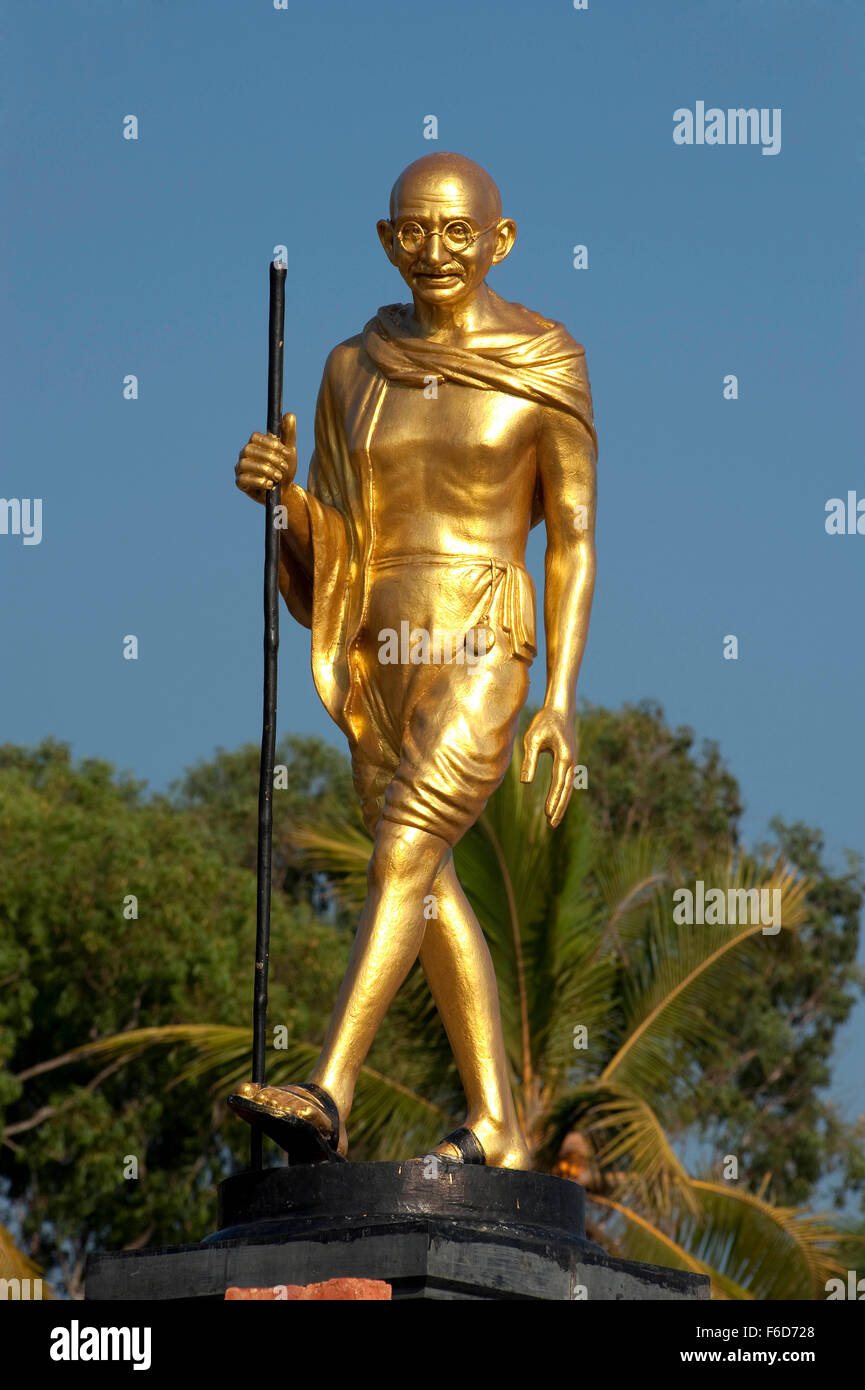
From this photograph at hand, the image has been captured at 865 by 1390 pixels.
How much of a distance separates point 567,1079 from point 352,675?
9264 millimetres

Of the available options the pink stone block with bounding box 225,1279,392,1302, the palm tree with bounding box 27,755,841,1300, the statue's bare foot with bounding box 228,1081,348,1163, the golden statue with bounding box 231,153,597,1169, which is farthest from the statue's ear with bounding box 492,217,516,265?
the palm tree with bounding box 27,755,841,1300

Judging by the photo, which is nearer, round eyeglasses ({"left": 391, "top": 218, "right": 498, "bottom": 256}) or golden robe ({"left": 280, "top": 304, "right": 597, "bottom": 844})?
golden robe ({"left": 280, "top": 304, "right": 597, "bottom": 844})

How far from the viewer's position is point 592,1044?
54.0 ft

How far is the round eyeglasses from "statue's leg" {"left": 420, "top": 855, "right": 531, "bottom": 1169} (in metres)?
2.10

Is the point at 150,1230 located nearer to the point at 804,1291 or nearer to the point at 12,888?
the point at 12,888

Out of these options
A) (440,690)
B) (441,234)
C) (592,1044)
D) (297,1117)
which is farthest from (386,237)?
(592,1044)

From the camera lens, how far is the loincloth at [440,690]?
7.04 meters

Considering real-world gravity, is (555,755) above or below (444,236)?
below

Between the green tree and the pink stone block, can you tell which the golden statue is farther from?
the green tree

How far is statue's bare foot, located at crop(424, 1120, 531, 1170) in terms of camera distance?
22.8 ft

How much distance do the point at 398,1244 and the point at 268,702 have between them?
2017 mm

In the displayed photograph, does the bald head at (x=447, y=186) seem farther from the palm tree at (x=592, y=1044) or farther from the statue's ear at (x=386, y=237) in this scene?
the palm tree at (x=592, y=1044)

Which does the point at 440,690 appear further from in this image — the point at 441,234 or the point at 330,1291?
the point at 330,1291
